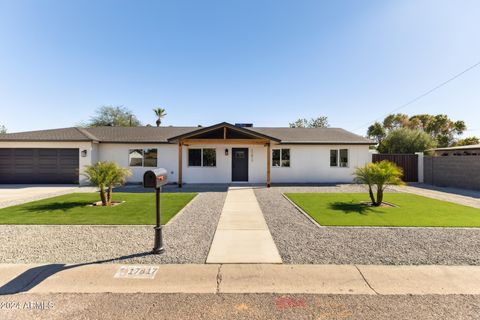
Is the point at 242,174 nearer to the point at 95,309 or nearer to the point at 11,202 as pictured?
the point at 11,202

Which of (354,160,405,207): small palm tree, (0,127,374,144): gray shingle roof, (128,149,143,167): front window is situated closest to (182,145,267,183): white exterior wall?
(0,127,374,144): gray shingle roof

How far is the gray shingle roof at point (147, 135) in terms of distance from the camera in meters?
14.8

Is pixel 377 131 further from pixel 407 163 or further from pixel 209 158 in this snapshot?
pixel 209 158

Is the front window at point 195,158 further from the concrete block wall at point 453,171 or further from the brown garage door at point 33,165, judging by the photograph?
the concrete block wall at point 453,171

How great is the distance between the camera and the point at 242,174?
15.8m

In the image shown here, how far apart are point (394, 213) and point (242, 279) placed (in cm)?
653

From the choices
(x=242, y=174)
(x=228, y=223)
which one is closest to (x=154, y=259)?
(x=228, y=223)

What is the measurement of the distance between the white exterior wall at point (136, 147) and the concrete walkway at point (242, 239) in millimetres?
8328

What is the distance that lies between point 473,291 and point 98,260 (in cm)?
603

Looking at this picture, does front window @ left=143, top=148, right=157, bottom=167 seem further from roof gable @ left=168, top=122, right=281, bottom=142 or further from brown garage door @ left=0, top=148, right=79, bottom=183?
brown garage door @ left=0, top=148, right=79, bottom=183

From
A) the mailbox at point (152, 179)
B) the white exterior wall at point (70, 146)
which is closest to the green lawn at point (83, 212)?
the mailbox at point (152, 179)

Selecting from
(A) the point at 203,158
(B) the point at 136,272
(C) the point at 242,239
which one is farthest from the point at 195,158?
(B) the point at 136,272

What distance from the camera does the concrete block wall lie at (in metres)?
13.3

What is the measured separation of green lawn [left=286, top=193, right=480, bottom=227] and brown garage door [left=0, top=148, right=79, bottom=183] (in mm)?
14482
